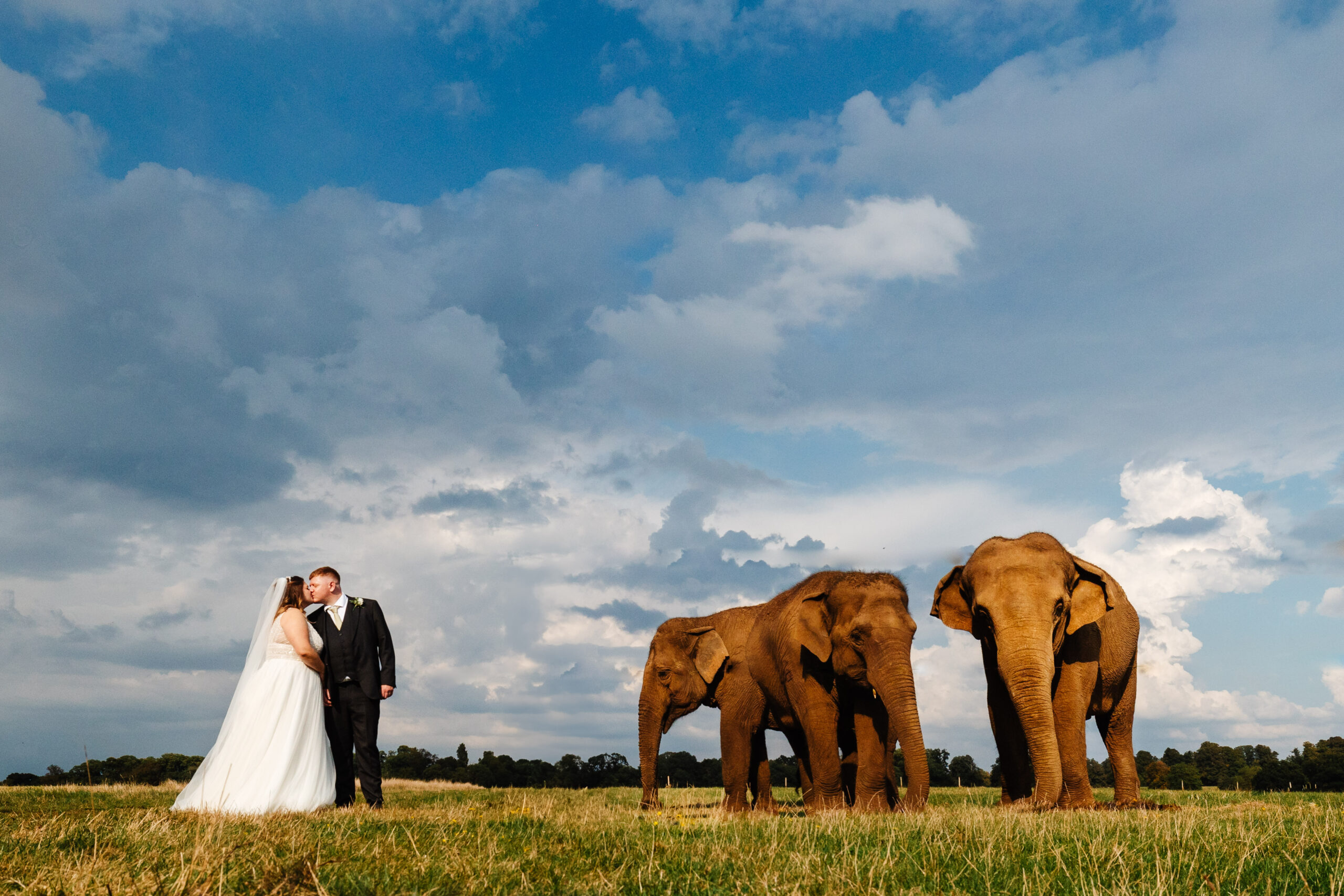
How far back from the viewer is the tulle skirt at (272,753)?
11.8 metres

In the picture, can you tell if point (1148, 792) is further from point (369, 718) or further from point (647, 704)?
point (369, 718)

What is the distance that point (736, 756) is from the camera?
55.6ft

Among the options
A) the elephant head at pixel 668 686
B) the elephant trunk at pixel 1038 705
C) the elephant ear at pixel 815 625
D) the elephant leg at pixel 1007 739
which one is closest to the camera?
the elephant trunk at pixel 1038 705

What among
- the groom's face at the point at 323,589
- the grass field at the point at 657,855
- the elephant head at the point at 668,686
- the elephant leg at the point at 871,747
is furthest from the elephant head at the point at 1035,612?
the groom's face at the point at 323,589

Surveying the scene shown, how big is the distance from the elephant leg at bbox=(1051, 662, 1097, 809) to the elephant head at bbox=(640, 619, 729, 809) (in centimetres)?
775

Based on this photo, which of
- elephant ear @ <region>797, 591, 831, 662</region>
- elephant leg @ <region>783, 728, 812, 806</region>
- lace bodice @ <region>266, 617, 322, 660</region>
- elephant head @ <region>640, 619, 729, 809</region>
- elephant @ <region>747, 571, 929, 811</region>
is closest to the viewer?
lace bodice @ <region>266, 617, 322, 660</region>

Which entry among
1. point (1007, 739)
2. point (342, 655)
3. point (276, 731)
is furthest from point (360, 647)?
point (1007, 739)

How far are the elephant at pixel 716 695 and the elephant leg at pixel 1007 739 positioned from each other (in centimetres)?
399

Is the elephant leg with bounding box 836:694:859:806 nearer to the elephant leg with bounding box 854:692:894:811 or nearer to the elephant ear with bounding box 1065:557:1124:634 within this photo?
the elephant leg with bounding box 854:692:894:811

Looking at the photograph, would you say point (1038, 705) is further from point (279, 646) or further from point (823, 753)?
point (279, 646)

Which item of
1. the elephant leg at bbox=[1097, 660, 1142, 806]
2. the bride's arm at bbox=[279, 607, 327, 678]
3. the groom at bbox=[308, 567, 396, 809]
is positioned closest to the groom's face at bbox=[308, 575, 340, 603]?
the groom at bbox=[308, 567, 396, 809]

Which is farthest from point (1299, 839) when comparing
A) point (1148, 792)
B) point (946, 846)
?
point (1148, 792)

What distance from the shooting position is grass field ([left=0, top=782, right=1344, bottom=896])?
Answer: 5418 mm

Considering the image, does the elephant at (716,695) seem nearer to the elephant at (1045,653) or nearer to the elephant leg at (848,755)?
the elephant leg at (848,755)
